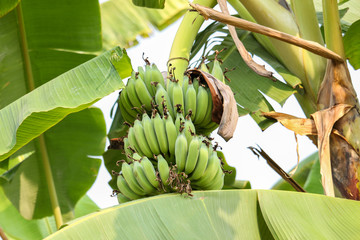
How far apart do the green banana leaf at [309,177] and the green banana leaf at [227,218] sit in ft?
3.41

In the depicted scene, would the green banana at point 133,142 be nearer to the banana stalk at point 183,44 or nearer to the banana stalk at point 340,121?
the banana stalk at point 183,44

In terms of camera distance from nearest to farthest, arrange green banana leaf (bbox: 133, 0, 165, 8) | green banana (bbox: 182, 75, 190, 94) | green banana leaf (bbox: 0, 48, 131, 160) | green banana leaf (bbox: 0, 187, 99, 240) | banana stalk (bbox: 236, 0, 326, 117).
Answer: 1. green banana leaf (bbox: 0, 48, 131, 160)
2. green banana (bbox: 182, 75, 190, 94)
3. banana stalk (bbox: 236, 0, 326, 117)
4. green banana leaf (bbox: 133, 0, 165, 8)
5. green banana leaf (bbox: 0, 187, 99, 240)

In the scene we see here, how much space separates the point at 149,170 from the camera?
1.42 metres

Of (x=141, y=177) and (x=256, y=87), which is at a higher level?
(x=256, y=87)

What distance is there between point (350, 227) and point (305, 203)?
127 millimetres

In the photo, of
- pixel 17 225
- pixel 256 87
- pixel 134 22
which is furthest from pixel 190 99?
pixel 17 225

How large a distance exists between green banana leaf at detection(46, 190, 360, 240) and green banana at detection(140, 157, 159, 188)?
10cm

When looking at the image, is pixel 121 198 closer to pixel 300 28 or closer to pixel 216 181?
pixel 216 181

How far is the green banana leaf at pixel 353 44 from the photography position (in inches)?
80.1

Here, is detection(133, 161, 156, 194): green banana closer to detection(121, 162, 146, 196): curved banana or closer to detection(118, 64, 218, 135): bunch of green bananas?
detection(121, 162, 146, 196): curved banana

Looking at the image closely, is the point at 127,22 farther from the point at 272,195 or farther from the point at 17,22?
the point at 272,195

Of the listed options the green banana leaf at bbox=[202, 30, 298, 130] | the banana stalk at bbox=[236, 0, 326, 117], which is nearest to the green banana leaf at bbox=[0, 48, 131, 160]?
the green banana leaf at bbox=[202, 30, 298, 130]

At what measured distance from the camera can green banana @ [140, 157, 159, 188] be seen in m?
1.42

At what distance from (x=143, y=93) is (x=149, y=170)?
330 mm
